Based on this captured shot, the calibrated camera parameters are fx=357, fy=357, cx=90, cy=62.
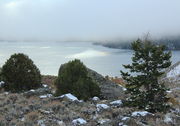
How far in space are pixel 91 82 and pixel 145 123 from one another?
22.0ft

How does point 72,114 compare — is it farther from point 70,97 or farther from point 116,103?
point 116,103

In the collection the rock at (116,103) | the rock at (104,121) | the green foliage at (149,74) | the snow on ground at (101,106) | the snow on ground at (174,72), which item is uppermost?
the green foliage at (149,74)

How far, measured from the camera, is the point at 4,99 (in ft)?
58.2

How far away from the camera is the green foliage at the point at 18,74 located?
23.0m

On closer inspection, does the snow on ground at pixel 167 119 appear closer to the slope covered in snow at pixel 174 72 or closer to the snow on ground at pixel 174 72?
the slope covered in snow at pixel 174 72

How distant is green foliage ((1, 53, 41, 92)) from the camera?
904 inches

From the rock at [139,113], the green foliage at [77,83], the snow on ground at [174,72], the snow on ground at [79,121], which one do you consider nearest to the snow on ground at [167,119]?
the rock at [139,113]

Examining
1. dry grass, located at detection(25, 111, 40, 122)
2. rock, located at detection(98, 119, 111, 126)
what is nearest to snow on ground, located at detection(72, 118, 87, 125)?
rock, located at detection(98, 119, 111, 126)

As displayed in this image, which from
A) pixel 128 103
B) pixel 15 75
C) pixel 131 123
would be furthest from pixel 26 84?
pixel 131 123

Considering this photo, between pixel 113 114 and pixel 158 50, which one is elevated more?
pixel 158 50

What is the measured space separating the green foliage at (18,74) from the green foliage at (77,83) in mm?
4716

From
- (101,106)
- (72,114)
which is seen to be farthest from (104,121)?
(101,106)

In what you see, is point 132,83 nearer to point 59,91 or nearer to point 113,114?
point 113,114

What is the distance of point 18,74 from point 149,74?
35.0 feet
